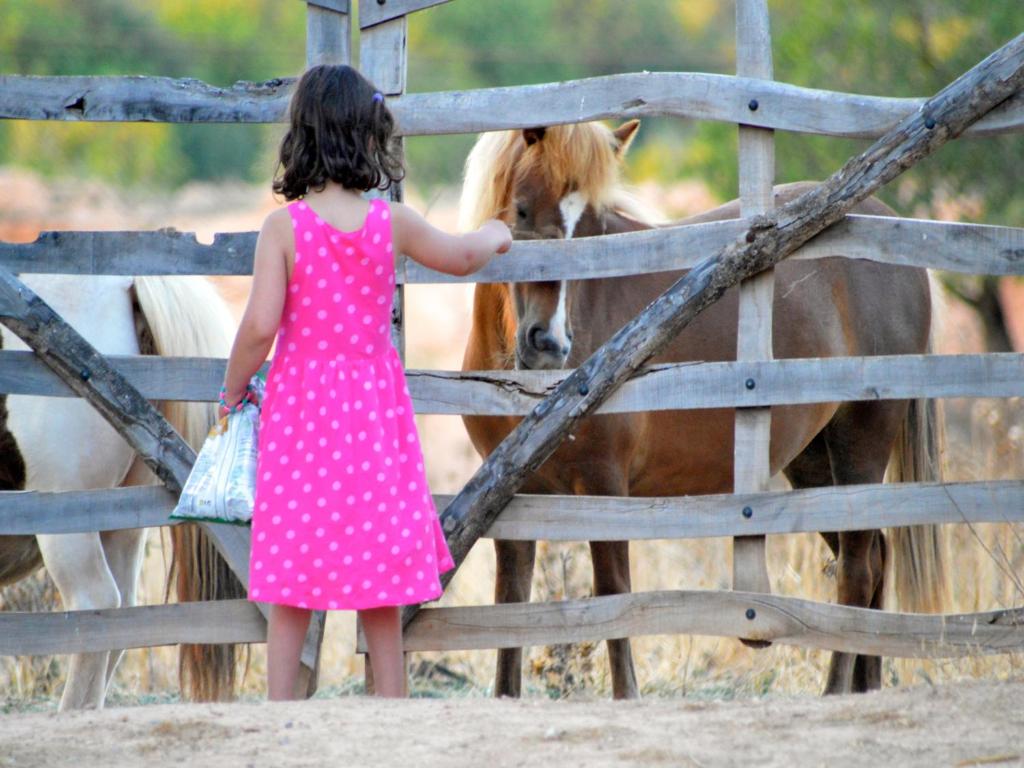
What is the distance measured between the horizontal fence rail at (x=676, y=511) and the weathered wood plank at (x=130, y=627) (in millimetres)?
263

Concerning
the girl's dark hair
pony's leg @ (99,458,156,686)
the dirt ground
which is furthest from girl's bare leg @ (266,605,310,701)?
pony's leg @ (99,458,156,686)

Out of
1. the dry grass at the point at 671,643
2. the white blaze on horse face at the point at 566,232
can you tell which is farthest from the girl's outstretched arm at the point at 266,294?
the dry grass at the point at 671,643

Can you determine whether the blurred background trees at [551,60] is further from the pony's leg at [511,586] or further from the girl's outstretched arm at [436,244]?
the pony's leg at [511,586]

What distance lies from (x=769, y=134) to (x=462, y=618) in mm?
1669

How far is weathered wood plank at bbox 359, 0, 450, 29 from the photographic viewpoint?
3.47m

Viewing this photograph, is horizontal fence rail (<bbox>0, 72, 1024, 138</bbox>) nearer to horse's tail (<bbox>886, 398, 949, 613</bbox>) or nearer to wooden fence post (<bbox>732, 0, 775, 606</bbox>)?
wooden fence post (<bbox>732, 0, 775, 606</bbox>)

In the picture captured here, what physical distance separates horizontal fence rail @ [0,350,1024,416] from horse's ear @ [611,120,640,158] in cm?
107

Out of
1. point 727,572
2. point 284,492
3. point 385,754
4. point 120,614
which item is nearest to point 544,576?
point 727,572

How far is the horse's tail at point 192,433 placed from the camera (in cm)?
406

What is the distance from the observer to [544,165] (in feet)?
13.0

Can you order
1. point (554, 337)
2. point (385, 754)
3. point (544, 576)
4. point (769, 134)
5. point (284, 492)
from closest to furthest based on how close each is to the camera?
point (385, 754) < point (284, 492) < point (769, 134) < point (554, 337) < point (544, 576)

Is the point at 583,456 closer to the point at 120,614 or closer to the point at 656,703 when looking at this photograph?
the point at 656,703

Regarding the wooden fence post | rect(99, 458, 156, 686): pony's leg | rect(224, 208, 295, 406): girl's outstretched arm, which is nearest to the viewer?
rect(224, 208, 295, 406): girl's outstretched arm

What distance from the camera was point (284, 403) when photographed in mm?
2977
